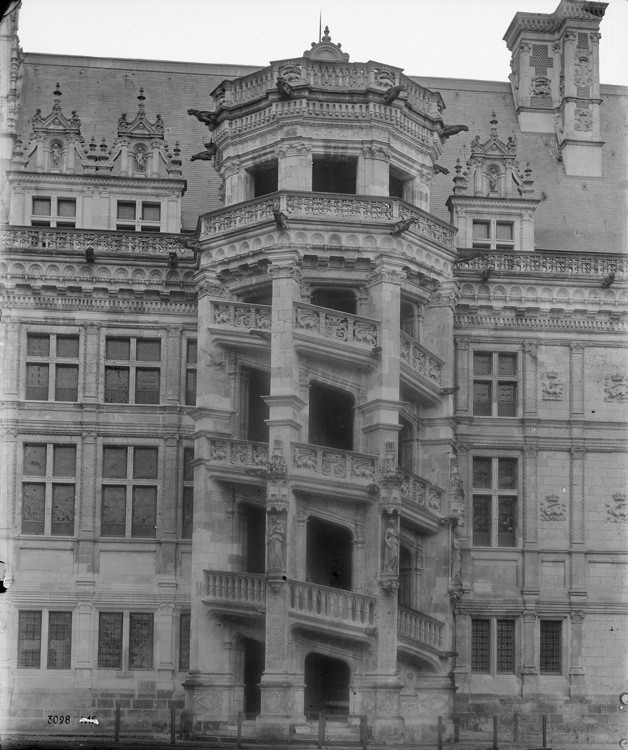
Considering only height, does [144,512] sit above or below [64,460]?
below

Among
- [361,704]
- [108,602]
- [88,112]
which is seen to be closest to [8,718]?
[108,602]

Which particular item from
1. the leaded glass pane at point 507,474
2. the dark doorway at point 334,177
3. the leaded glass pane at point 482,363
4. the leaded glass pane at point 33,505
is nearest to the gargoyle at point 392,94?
the dark doorway at point 334,177

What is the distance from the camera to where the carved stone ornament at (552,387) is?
36469 mm

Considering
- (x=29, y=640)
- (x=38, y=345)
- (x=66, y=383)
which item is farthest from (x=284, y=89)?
(x=29, y=640)

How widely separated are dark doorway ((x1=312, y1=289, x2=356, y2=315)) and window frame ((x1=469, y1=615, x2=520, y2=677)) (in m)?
7.53

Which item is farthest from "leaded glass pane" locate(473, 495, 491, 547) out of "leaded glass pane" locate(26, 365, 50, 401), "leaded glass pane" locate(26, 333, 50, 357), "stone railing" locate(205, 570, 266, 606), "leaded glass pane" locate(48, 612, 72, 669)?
"leaded glass pane" locate(26, 333, 50, 357)

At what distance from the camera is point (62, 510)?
1378 inches

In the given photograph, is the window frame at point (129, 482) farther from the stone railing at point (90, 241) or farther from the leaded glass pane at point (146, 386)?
the stone railing at point (90, 241)

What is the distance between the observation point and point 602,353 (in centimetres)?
3681

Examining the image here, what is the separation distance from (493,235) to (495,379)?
3.64 meters

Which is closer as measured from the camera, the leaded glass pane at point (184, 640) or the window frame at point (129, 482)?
the leaded glass pane at point (184, 640)

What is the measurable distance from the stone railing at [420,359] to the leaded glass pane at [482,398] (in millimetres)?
2177

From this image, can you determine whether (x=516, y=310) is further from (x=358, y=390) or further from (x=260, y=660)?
(x=260, y=660)

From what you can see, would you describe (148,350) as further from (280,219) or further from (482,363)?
(482,363)
